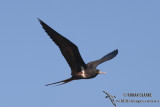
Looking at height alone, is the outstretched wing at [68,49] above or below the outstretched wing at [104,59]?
above

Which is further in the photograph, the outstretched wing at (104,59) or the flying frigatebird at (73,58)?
the outstretched wing at (104,59)

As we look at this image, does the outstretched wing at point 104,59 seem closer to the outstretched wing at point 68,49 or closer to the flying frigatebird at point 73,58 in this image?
the flying frigatebird at point 73,58

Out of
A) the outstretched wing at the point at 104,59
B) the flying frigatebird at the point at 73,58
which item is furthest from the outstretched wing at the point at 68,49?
the outstretched wing at the point at 104,59

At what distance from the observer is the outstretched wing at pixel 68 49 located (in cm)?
1023

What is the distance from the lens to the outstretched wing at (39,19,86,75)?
10.2m

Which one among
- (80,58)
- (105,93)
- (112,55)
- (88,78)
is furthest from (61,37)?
(112,55)

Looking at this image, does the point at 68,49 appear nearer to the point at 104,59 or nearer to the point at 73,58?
the point at 73,58

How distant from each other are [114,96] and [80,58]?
2.47m

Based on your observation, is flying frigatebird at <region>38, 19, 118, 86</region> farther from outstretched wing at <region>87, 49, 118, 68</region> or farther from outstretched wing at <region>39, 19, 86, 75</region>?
outstretched wing at <region>87, 49, 118, 68</region>

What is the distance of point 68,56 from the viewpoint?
11.1 meters

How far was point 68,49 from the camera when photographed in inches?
428

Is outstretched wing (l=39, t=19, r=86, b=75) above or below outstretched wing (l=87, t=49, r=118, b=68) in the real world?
above

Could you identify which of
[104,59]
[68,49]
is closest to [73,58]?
[68,49]

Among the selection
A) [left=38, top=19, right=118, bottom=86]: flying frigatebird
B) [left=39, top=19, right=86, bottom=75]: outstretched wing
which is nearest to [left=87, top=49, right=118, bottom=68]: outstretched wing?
[left=38, top=19, right=118, bottom=86]: flying frigatebird
